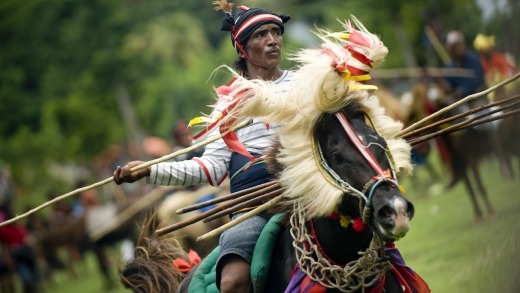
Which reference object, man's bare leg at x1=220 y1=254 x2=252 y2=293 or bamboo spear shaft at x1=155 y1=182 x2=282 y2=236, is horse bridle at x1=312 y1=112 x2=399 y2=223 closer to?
bamboo spear shaft at x1=155 y1=182 x2=282 y2=236

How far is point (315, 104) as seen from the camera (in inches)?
208

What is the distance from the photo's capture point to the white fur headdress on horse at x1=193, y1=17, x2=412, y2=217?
17.2ft

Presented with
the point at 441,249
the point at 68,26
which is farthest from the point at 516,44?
the point at 68,26

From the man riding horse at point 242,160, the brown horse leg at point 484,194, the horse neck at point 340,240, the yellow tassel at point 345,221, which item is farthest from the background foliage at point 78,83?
the yellow tassel at point 345,221

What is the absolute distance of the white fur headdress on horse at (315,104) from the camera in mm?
5230

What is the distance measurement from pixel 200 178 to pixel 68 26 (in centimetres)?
2543

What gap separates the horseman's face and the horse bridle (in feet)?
3.56

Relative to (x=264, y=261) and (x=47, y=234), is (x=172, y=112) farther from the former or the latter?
(x=264, y=261)

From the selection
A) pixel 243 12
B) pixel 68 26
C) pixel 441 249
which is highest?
pixel 68 26

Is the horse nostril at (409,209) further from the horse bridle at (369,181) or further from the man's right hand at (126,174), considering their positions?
the man's right hand at (126,174)

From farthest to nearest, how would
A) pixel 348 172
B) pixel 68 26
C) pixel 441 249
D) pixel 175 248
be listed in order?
pixel 68 26, pixel 441 249, pixel 175 248, pixel 348 172

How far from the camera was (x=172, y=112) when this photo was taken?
3431 centimetres

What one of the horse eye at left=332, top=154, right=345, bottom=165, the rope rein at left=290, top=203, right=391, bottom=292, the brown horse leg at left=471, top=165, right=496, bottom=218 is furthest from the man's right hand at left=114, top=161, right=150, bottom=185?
the brown horse leg at left=471, top=165, right=496, bottom=218

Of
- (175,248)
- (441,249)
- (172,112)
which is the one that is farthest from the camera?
(172,112)
